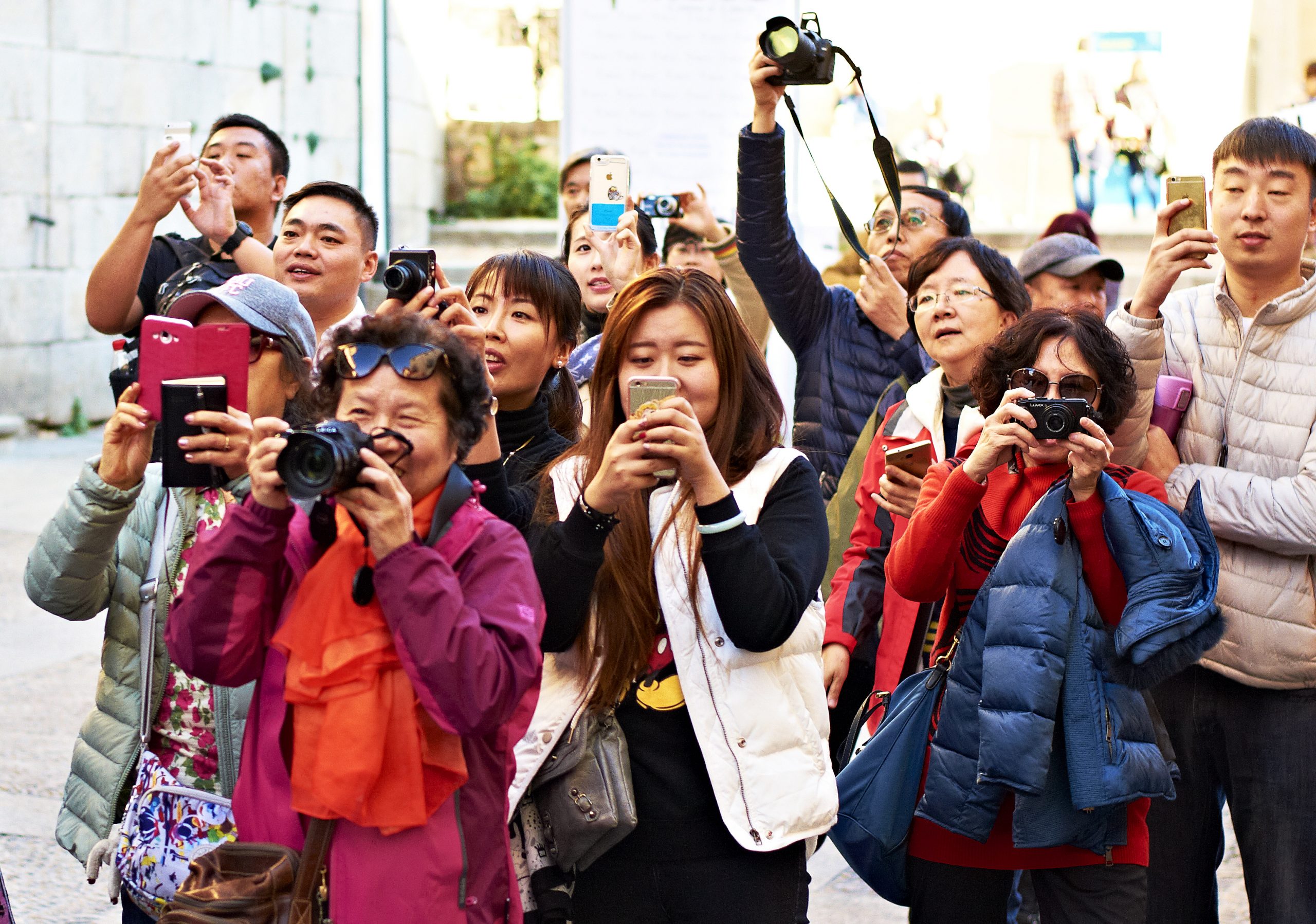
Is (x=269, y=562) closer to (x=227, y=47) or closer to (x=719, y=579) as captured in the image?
(x=719, y=579)

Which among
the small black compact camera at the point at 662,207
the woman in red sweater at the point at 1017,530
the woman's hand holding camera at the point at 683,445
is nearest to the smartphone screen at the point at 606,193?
the small black compact camera at the point at 662,207

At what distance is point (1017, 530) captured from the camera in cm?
292

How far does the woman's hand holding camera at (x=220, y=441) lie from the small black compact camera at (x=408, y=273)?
0.47 m

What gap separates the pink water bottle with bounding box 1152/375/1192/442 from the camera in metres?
3.32

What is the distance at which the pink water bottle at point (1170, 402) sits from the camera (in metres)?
3.32

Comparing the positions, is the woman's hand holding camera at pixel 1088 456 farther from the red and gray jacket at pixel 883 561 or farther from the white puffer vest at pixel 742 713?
the white puffer vest at pixel 742 713

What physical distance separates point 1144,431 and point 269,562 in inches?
83.3

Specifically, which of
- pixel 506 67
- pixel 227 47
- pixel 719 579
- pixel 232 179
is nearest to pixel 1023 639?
pixel 719 579

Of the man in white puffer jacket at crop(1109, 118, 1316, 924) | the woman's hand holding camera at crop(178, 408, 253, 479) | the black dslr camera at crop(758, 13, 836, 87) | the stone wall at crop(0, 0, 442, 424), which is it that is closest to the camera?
the woman's hand holding camera at crop(178, 408, 253, 479)

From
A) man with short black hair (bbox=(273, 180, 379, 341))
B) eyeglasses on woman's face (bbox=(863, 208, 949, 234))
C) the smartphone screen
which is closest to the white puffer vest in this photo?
man with short black hair (bbox=(273, 180, 379, 341))

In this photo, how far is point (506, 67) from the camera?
13000 millimetres

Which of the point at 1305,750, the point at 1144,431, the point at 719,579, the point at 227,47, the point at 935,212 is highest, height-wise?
the point at 227,47

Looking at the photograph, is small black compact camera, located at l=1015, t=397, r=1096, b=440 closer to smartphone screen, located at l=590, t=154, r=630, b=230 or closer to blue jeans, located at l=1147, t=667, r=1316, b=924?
blue jeans, located at l=1147, t=667, r=1316, b=924

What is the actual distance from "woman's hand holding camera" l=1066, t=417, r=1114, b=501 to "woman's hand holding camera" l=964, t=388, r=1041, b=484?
82 mm
